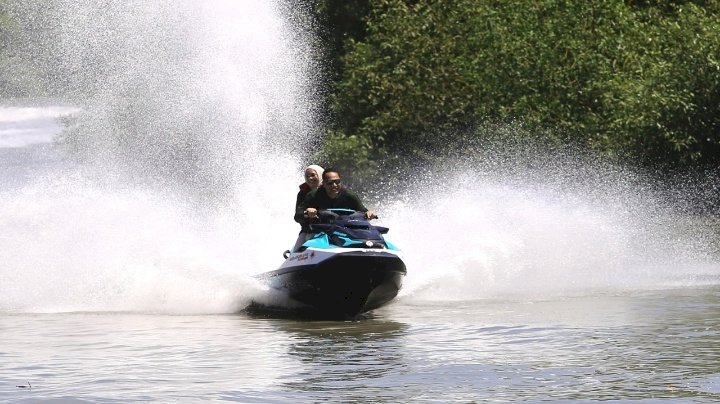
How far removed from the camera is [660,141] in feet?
108

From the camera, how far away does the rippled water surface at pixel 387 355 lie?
34.8ft

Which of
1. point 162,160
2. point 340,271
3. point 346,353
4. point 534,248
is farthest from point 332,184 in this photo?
point 162,160

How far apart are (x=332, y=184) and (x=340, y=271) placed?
1.25 meters

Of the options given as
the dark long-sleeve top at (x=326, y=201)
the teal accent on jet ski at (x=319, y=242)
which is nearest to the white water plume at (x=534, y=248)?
the dark long-sleeve top at (x=326, y=201)

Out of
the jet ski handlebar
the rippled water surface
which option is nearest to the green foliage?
the rippled water surface

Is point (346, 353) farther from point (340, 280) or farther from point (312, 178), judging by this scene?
point (312, 178)

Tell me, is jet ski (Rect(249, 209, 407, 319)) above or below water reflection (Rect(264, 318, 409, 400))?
above

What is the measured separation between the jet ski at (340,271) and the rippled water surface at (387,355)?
1.07ft

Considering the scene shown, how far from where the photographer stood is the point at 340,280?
50.5ft

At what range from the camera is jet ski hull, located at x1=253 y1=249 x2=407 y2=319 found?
50.3 ft

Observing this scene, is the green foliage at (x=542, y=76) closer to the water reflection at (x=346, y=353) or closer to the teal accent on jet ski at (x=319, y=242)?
the teal accent on jet ski at (x=319, y=242)

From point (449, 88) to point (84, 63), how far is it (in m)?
11.9

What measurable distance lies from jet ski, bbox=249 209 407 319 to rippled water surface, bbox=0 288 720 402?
0.33 m

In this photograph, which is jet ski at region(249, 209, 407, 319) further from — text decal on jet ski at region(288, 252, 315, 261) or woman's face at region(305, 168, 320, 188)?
woman's face at region(305, 168, 320, 188)
